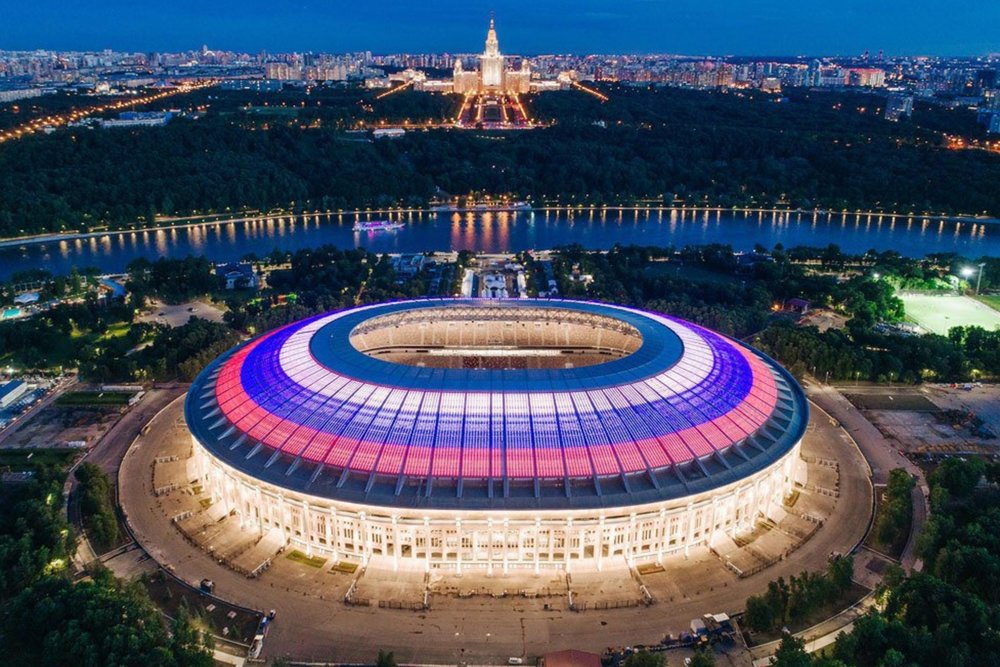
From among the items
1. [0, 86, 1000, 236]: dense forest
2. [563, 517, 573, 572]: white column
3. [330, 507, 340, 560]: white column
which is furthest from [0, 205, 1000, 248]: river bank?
[563, 517, 573, 572]: white column

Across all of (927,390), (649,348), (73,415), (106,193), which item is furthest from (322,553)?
(106,193)

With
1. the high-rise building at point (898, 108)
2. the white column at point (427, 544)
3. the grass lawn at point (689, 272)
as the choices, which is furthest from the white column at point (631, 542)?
the high-rise building at point (898, 108)

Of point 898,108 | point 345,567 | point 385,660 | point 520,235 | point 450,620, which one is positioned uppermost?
point 898,108

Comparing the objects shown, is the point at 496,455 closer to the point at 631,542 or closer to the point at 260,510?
the point at 631,542

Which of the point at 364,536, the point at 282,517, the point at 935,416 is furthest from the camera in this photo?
the point at 935,416

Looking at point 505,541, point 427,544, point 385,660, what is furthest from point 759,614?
point 385,660

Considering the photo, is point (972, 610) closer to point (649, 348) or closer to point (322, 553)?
point (649, 348)

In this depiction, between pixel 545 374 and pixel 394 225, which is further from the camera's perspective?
pixel 394 225

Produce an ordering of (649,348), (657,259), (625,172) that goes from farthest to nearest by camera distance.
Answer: (625,172)
(657,259)
(649,348)
